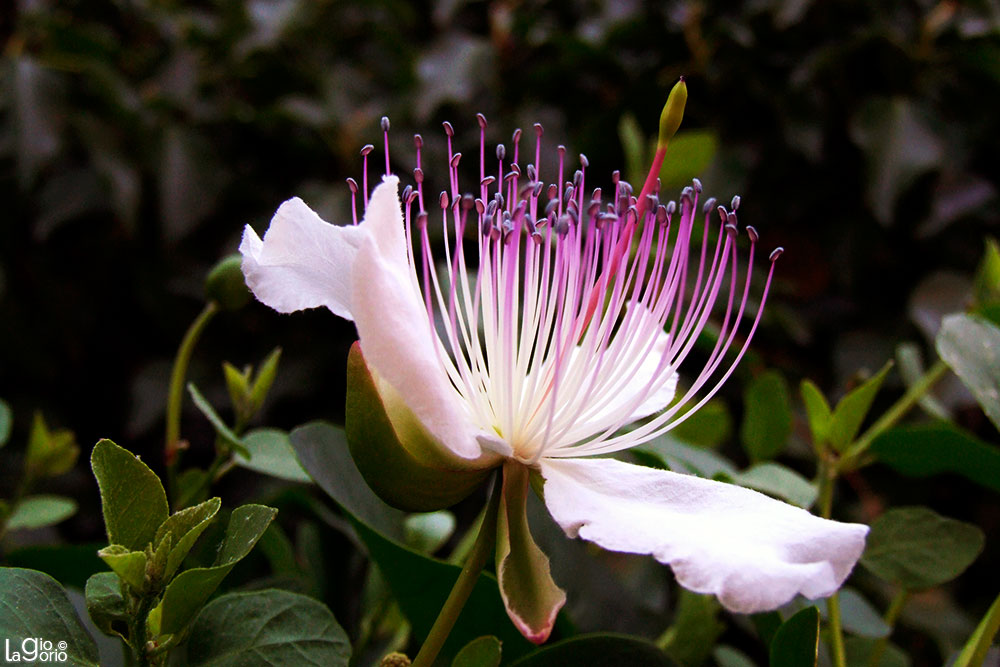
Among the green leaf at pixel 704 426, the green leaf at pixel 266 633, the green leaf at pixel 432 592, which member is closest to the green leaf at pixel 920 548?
the green leaf at pixel 704 426

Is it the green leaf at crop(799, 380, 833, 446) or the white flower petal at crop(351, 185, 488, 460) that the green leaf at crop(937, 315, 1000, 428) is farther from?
the white flower petal at crop(351, 185, 488, 460)

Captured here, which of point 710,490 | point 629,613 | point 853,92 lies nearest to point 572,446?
point 710,490

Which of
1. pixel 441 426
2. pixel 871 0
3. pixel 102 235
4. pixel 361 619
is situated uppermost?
pixel 871 0

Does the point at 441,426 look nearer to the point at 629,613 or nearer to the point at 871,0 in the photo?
the point at 629,613

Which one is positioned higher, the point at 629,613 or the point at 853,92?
the point at 853,92

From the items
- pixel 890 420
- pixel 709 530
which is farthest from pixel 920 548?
pixel 709 530

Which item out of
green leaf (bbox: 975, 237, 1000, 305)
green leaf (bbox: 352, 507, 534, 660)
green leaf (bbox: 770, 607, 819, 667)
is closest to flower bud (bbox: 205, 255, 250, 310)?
green leaf (bbox: 352, 507, 534, 660)
